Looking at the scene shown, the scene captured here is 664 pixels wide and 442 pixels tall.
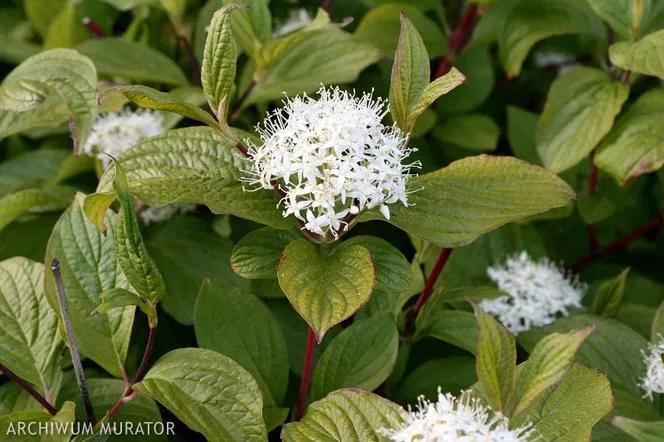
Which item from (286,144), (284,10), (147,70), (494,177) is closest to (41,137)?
(147,70)

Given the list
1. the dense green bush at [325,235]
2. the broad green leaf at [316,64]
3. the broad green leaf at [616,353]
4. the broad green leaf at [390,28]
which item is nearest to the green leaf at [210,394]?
the dense green bush at [325,235]

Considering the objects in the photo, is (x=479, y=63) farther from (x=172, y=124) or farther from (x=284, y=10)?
(x=172, y=124)

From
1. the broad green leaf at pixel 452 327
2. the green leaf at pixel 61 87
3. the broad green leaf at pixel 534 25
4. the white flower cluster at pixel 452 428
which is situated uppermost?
the broad green leaf at pixel 534 25

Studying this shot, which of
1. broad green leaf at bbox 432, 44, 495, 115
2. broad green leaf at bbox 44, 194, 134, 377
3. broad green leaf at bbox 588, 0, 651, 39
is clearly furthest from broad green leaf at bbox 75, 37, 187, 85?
broad green leaf at bbox 588, 0, 651, 39

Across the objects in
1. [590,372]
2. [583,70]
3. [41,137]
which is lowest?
[41,137]

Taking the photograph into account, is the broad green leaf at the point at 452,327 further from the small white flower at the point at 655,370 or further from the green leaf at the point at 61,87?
the green leaf at the point at 61,87

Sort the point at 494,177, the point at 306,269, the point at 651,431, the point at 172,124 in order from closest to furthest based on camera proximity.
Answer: the point at 651,431 < the point at 306,269 < the point at 494,177 < the point at 172,124
